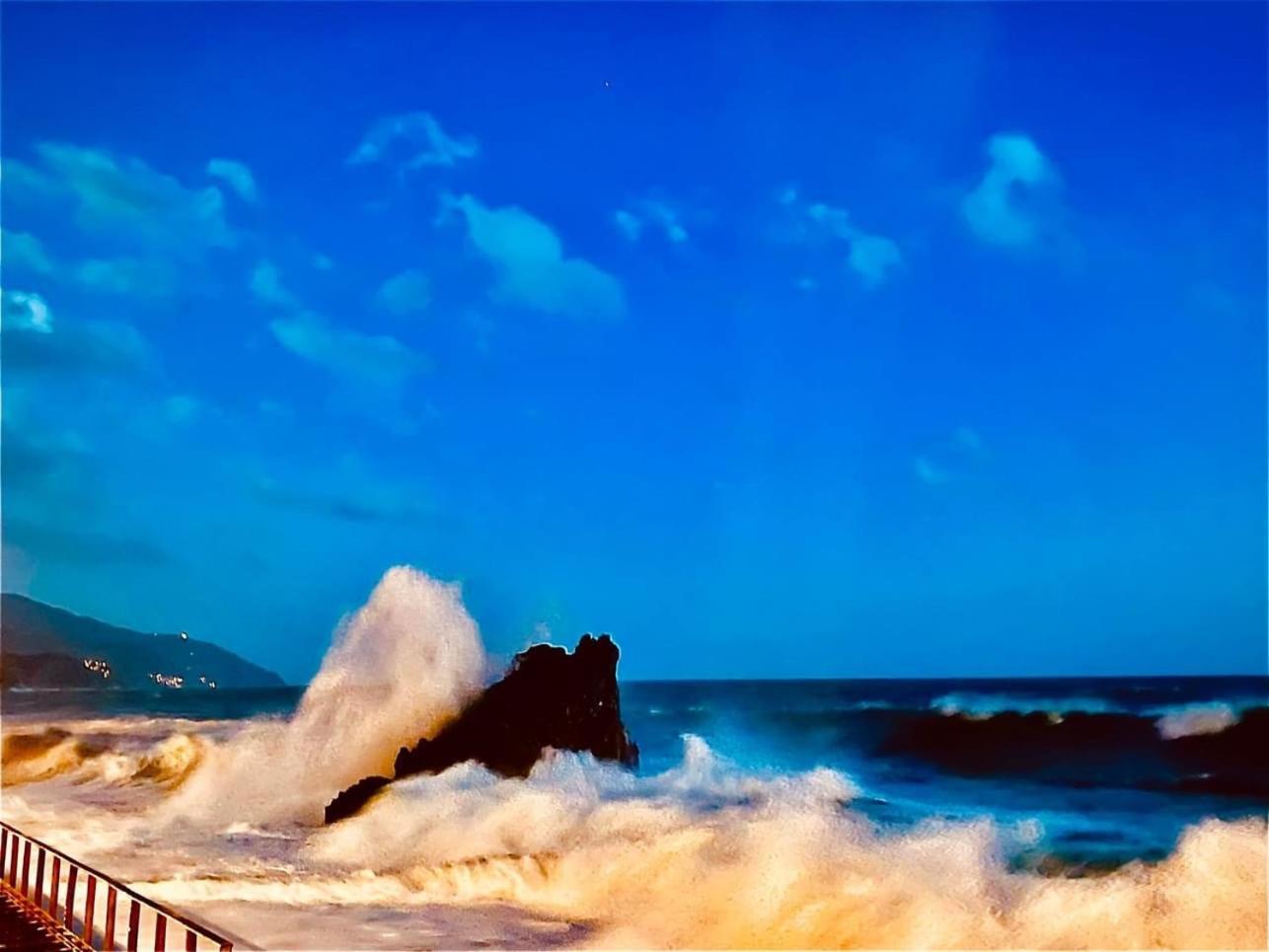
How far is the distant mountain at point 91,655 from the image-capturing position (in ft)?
225

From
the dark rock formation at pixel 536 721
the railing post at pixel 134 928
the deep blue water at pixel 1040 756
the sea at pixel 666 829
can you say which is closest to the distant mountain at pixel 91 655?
the deep blue water at pixel 1040 756

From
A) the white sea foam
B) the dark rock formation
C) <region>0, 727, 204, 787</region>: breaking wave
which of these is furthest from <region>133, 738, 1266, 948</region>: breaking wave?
<region>0, 727, 204, 787</region>: breaking wave

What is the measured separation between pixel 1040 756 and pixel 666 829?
12706 millimetres

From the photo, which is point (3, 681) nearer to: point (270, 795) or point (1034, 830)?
point (270, 795)

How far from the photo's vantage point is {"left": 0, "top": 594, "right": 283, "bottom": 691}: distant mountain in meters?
68.4

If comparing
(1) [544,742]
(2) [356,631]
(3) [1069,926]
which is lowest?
(3) [1069,926]

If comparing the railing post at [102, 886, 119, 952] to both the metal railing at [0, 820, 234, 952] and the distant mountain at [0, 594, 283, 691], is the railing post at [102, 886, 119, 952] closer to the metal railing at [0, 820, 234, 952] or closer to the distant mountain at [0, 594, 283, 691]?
the metal railing at [0, 820, 234, 952]

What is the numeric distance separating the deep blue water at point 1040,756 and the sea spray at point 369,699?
15.0 ft

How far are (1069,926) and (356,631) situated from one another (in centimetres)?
1545

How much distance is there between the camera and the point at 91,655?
2972 inches

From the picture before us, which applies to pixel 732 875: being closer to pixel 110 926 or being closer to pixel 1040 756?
pixel 110 926

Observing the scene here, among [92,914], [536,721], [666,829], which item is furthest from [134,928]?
[536,721]

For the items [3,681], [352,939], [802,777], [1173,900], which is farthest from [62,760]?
[3,681]

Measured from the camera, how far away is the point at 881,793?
826 inches
